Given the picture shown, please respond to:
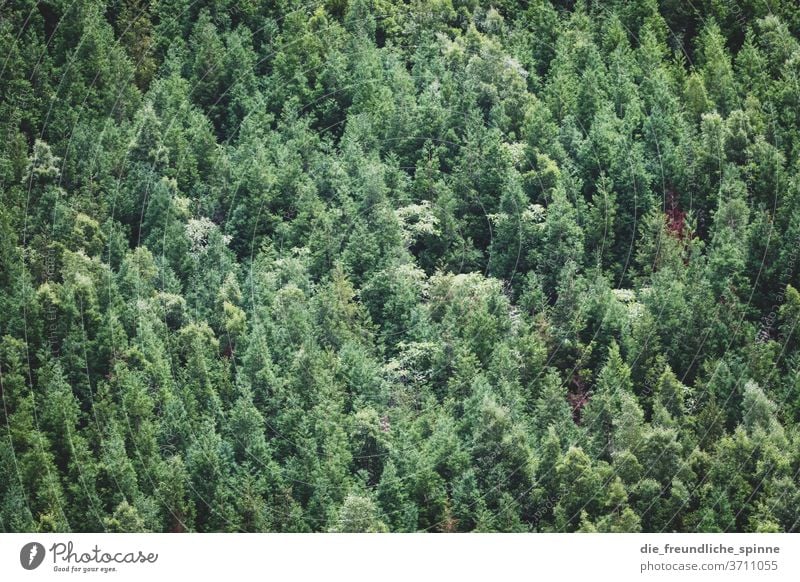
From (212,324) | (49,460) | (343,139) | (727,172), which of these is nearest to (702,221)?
(727,172)

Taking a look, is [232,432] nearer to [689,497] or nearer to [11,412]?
[11,412]

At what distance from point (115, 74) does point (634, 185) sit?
1876 inches

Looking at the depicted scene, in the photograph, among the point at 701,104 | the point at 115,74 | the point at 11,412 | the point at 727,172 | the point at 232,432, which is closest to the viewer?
the point at 232,432

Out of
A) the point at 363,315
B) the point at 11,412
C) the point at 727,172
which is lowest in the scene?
the point at 11,412

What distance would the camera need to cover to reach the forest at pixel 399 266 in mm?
128750

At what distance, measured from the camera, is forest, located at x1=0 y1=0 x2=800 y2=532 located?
422ft

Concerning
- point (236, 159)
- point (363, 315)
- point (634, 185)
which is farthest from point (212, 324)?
point (634, 185)

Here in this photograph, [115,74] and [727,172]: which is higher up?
[727,172]

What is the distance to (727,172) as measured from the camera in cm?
15762

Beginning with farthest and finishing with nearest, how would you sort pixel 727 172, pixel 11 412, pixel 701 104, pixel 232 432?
pixel 701 104
pixel 727 172
pixel 11 412
pixel 232 432

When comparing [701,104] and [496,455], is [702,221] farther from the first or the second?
[496,455]

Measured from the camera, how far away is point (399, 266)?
150500 millimetres

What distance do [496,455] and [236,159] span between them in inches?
1880

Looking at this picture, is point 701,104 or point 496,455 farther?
point 701,104
